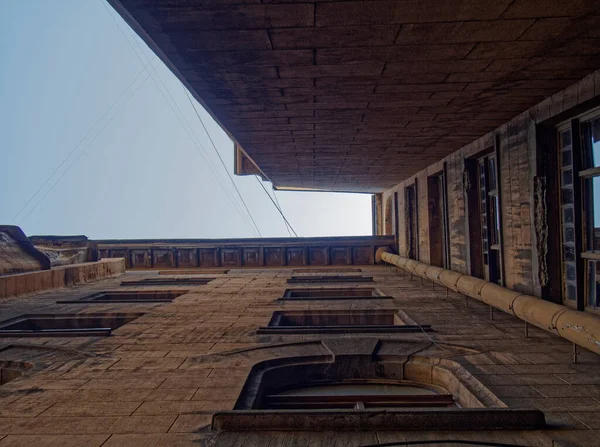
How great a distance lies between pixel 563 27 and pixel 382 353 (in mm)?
5933

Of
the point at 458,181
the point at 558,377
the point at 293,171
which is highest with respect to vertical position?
the point at 293,171

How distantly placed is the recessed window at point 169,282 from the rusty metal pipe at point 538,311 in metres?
10.1

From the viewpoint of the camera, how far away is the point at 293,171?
19641mm

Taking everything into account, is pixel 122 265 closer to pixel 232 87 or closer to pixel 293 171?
pixel 293 171

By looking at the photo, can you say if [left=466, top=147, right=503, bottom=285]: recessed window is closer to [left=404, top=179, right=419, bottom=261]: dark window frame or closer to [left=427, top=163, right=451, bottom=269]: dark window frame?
[left=427, top=163, right=451, bottom=269]: dark window frame

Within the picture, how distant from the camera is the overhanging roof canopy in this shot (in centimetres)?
578

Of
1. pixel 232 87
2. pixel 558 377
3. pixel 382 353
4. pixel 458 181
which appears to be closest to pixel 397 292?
pixel 458 181

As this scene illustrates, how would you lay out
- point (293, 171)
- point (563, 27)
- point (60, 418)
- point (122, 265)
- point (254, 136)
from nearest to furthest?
point (60, 418) → point (563, 27) → point (254, 136) → point (293, 171) → point (122, 265)

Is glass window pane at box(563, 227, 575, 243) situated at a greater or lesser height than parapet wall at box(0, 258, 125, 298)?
greater

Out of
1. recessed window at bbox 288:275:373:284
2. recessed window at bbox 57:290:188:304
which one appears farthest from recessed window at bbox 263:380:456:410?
recessed window at bbox 288:275:373:284

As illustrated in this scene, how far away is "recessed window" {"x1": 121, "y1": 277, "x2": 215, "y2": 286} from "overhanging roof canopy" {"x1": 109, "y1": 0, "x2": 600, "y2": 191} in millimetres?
8406

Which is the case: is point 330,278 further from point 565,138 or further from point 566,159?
point 565,138

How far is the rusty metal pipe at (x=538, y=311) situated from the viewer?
6.91 meters

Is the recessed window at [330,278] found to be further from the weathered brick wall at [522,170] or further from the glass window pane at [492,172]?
the glass window pane at [492,172]
